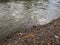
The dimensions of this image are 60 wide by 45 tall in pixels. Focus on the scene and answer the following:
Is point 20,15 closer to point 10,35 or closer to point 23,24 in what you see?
point 23,24

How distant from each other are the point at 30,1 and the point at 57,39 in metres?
6.49

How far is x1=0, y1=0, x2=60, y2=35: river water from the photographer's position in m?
7.50

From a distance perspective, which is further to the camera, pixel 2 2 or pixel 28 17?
pixel 2 2

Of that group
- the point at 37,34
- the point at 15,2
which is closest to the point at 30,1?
the point at 15,2

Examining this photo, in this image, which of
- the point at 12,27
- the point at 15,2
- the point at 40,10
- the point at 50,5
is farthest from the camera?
the point at 15,2

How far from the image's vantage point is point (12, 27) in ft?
23.5

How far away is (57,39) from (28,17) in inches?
133

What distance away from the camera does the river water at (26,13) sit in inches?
295

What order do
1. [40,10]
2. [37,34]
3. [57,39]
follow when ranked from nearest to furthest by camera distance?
[57,39]
[37,34]
[40,10]

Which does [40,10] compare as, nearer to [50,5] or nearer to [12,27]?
[50,5]

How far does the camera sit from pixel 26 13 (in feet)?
29.1

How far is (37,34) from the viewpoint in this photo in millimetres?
5695

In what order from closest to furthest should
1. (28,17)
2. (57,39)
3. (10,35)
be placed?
1. (57,39)
2. (10,35)
3. (28,17)

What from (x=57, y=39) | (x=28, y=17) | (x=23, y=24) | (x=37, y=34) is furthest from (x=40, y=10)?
(x=57, y=39)
